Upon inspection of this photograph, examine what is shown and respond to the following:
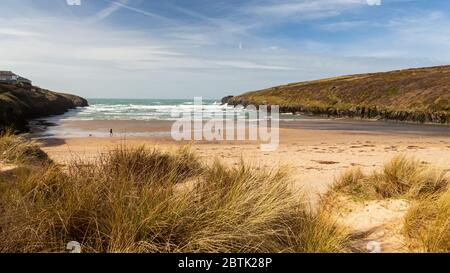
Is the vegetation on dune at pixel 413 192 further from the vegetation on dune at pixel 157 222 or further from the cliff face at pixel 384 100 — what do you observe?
the cliff face at pixel 384 100

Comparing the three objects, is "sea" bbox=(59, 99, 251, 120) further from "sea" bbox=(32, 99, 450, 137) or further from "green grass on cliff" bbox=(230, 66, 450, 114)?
"green grass on cliff" bbox=(230, 66, 450, 114)

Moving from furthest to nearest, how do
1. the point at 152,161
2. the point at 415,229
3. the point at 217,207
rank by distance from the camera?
1. the point at 152,161
2. the point at 415,229
3. the point at 217,207

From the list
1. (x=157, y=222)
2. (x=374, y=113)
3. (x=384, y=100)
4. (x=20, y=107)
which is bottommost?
(x=157, y=222)

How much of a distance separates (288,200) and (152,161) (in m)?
4.23

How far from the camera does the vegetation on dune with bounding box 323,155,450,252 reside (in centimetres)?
465

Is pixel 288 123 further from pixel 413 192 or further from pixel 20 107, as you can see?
pixel 413 192

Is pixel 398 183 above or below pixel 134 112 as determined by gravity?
below

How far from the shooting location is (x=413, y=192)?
6605 millimetres

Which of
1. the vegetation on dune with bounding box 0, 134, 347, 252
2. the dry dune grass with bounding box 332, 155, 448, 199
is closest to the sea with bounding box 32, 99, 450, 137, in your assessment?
the dry dune grass with bounding box 332, 155, 448, 199

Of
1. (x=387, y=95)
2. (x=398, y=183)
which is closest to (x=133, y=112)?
(x=387, y=95)

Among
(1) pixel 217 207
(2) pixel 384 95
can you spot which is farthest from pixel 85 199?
(2) pixel 384 95
